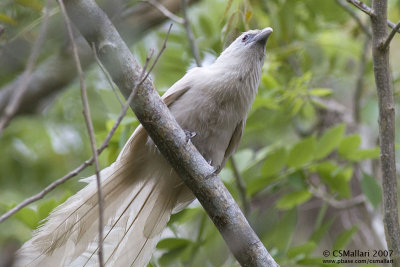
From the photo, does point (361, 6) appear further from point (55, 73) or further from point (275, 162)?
point (55, 73)

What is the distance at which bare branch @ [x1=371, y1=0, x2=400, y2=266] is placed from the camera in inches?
117

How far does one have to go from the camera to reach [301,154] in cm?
399

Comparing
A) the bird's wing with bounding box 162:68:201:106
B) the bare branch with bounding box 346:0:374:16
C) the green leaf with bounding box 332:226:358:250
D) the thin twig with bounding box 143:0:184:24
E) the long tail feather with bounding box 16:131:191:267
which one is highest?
the thin twig with bounding box 143:0:184:24

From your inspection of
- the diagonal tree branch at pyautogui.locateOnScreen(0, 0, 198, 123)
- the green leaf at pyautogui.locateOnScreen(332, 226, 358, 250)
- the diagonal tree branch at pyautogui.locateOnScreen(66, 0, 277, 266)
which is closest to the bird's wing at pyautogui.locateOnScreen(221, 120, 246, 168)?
the diagonal tree branch at pyautogui.locateOnScreen(66, 0, 277, 266)

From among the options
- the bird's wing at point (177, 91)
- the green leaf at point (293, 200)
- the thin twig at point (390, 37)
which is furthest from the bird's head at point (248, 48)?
the green leaf at point (293, 200)

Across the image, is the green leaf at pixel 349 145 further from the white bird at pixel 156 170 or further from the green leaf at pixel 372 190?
the white bird at pixel 156 170

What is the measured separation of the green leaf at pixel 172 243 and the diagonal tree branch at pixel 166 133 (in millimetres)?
815

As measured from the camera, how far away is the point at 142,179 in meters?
3.71

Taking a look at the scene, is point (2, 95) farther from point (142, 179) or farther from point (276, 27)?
point (276, 27)

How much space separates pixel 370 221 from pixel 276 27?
1.87 meters

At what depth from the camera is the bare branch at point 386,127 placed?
2973 mm

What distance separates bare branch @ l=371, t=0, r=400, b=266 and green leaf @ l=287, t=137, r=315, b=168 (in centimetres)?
95

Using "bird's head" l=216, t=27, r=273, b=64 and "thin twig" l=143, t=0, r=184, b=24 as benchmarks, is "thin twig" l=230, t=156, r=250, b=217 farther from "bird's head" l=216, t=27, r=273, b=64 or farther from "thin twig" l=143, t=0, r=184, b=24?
"thin twig" l=143, t=0, r=184, b=24

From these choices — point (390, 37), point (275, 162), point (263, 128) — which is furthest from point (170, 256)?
point (390, 37)
